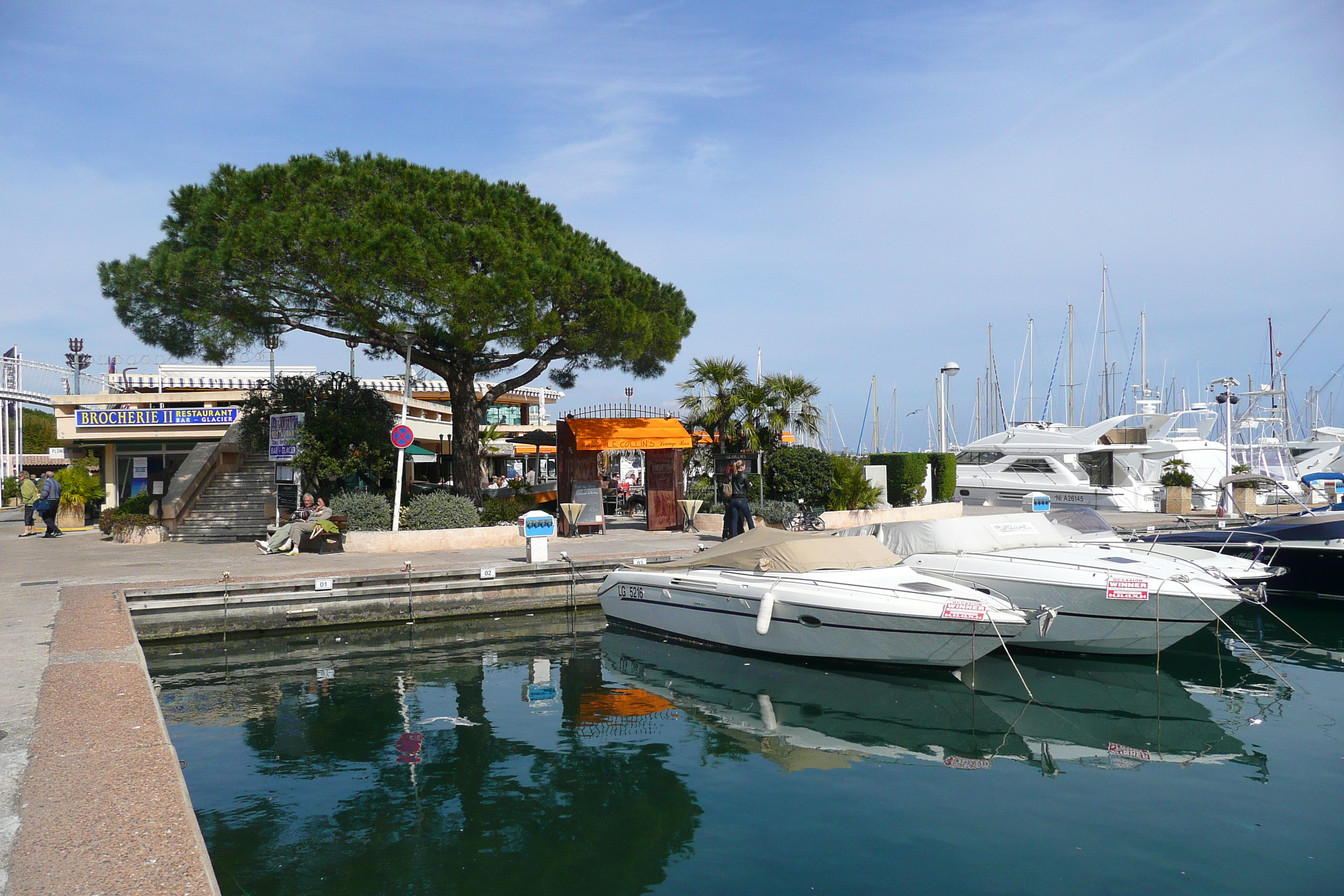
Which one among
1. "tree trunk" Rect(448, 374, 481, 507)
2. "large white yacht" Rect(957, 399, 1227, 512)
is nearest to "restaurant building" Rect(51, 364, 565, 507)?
"tree trunk" Rect(448, 374, 481, 507)

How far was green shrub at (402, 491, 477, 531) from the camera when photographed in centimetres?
1859

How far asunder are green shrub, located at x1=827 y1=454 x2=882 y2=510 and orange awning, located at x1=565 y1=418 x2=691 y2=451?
4577 mm

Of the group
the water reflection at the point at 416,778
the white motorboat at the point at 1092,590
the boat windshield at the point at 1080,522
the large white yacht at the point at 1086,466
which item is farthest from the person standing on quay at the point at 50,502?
the large white yacht at the point at 1086,466

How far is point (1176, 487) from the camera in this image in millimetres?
29281

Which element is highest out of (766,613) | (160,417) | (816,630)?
(160,417)

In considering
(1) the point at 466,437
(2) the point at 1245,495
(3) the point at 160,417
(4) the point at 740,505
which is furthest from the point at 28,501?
(2) the point at 1245,495

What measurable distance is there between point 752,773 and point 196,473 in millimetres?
19833

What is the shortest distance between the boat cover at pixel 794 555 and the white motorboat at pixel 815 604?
0.5 inches

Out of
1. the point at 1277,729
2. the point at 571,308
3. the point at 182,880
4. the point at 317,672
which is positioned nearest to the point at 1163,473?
the point at 571,308

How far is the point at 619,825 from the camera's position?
680cm

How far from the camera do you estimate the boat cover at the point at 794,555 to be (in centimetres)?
1184

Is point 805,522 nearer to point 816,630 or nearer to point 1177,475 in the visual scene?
point 816,630

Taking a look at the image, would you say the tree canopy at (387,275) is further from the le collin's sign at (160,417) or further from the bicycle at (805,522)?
the le collin's sign at (160,417)

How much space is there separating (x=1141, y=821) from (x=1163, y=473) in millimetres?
27495
